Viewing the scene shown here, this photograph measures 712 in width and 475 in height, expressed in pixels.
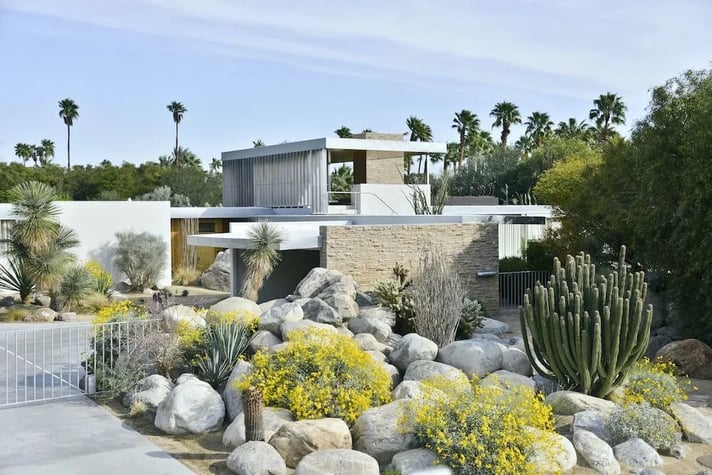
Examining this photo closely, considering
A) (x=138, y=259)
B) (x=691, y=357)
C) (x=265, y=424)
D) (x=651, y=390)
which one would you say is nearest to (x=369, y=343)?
(x=265, y=424)

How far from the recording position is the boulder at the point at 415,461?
7938mm

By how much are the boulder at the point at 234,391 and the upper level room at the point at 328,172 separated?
55.1ft

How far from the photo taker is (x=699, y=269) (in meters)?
15.4

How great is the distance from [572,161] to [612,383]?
1805 centimetres

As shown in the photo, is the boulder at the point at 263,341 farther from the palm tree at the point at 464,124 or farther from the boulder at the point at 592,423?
the palm tree at the point at 464,124

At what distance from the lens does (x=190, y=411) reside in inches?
381

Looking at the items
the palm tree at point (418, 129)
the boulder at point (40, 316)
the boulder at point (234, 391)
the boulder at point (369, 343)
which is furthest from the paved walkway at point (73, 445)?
the palm tree at point (418, 129)

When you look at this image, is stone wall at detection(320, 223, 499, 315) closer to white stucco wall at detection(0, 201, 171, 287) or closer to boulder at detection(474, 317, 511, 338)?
→ boulder at detection(474, 317, 511, 338)

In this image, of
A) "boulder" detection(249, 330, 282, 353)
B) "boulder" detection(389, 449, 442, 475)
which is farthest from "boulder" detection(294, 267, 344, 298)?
"boulder" detection(389, 449, 442, 475)

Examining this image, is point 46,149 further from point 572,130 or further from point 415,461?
point 415,461

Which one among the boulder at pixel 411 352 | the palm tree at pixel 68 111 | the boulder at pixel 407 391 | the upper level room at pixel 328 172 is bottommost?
the boulder at pixel 407 391

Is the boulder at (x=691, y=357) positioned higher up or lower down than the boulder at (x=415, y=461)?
higher up

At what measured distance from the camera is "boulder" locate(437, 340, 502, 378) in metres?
11.4

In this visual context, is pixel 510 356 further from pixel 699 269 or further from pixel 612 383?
pixel 699 269
